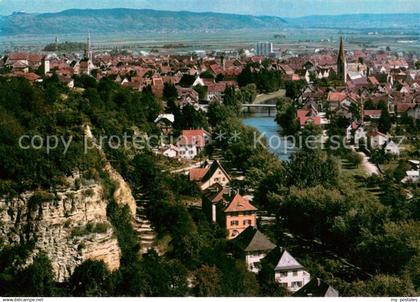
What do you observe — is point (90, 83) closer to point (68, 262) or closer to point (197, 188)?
point (197, 188)

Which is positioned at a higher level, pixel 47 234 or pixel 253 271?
pixel 47 234

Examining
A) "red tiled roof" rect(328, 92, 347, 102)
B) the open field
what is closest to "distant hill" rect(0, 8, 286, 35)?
the open field

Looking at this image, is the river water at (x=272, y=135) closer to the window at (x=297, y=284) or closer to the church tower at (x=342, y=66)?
the window at (x=297, y=284)

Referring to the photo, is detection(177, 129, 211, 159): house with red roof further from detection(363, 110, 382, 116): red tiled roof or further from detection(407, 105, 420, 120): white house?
detection(407, 105, 420, 120): white house

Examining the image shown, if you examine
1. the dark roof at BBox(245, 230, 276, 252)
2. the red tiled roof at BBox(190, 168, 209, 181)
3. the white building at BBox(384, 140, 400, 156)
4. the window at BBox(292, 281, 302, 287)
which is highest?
the dark roof at BBox(245, 230, 276, 252)

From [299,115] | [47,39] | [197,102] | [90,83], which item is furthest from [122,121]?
[47,39]

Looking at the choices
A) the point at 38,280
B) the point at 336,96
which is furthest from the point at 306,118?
the point at 38,280

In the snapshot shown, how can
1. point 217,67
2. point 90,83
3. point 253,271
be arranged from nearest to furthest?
point 253,271 < point 90,83 < point 217,67
